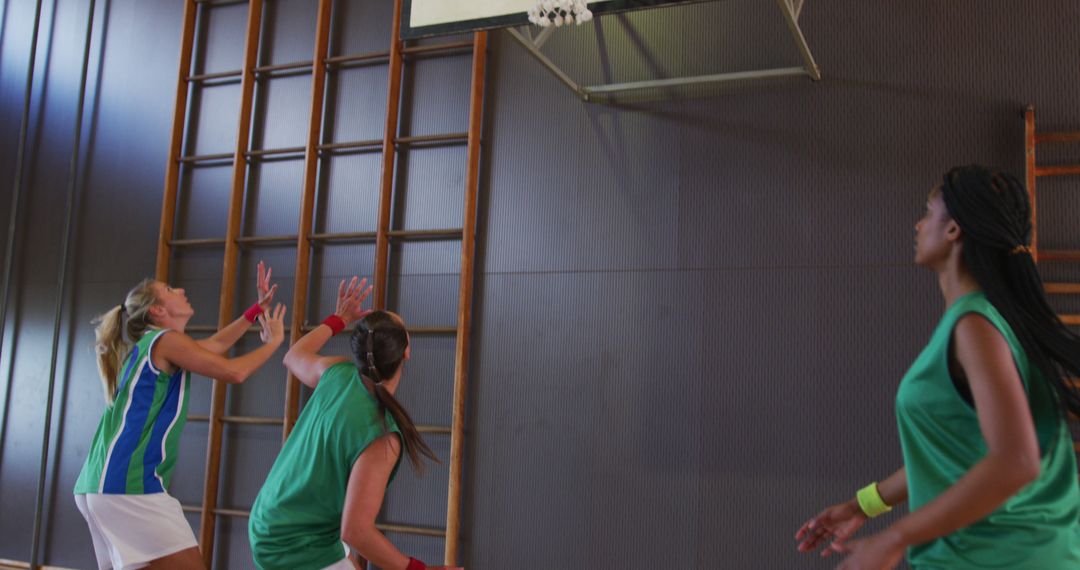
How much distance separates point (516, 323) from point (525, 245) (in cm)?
41

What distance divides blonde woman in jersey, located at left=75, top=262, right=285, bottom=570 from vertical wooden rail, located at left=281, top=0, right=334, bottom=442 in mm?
1257

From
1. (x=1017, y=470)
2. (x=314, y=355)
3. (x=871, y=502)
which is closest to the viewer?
(x=1017, y=470)

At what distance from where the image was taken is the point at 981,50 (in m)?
4.09

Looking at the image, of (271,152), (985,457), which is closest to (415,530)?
(271,152)

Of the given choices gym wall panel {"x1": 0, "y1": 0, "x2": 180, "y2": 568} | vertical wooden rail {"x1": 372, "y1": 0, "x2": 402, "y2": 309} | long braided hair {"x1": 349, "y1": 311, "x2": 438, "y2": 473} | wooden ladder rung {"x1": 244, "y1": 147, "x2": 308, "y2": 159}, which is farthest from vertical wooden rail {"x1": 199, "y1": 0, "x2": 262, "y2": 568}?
long braided hair {"x1": 349, "y1": 311, "x2": 438, "y2": 473}

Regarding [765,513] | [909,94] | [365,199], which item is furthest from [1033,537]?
[365,199]

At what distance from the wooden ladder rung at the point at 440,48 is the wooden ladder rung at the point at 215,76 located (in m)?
1.14

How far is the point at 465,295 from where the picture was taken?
4676 mm

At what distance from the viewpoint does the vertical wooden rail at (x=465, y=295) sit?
4547 mm

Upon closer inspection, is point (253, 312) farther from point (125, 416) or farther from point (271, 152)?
point (271, 152)

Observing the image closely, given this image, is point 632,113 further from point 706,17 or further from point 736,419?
point 736,419

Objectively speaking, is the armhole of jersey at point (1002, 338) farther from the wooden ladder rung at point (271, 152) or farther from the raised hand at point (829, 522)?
the wooden ladder rung at point (271, 152)

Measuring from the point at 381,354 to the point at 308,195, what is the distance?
9.39 feet

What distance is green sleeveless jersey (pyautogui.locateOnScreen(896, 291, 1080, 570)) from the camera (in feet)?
4.64
